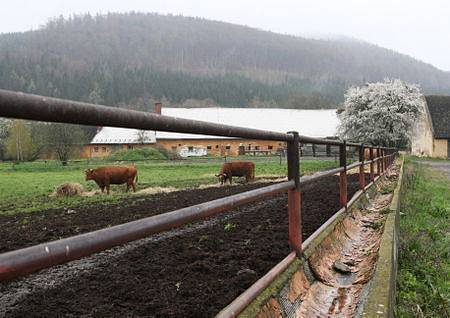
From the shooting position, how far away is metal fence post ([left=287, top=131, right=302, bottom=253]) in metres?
2.94

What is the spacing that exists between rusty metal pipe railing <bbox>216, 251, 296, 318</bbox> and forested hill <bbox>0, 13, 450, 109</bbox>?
78.1 m

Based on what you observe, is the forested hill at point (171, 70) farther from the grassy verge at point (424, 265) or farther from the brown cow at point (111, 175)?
the grassy verge at point (424, 265)

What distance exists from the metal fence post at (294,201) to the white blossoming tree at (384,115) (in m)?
34.6

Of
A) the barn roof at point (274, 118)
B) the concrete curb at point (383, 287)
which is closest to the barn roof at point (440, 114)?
the barn roof at point (274, 118)

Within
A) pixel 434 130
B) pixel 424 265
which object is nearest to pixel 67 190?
pixel 424 265

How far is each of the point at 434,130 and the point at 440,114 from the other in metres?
3.19

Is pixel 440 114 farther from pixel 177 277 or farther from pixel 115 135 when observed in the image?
pixel 177 277

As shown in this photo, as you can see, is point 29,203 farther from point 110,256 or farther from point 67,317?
point 67,317

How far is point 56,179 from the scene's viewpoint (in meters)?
16.7

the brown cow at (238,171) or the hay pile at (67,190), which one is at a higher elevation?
the brown cow at (238,171)

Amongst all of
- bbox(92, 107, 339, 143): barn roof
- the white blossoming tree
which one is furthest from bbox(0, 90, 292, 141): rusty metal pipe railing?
bbox(92, 107, 339, 143): barn roof

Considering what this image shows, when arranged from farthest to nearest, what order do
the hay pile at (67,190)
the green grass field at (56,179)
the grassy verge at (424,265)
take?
the hay pile at (67,190), the green grass field at (56,179), the grassy verge at (424,265)

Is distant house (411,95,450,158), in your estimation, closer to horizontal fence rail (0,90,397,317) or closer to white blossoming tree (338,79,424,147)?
white blossoming tree (338,79,424,147)

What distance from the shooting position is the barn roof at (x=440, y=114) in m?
47.0
